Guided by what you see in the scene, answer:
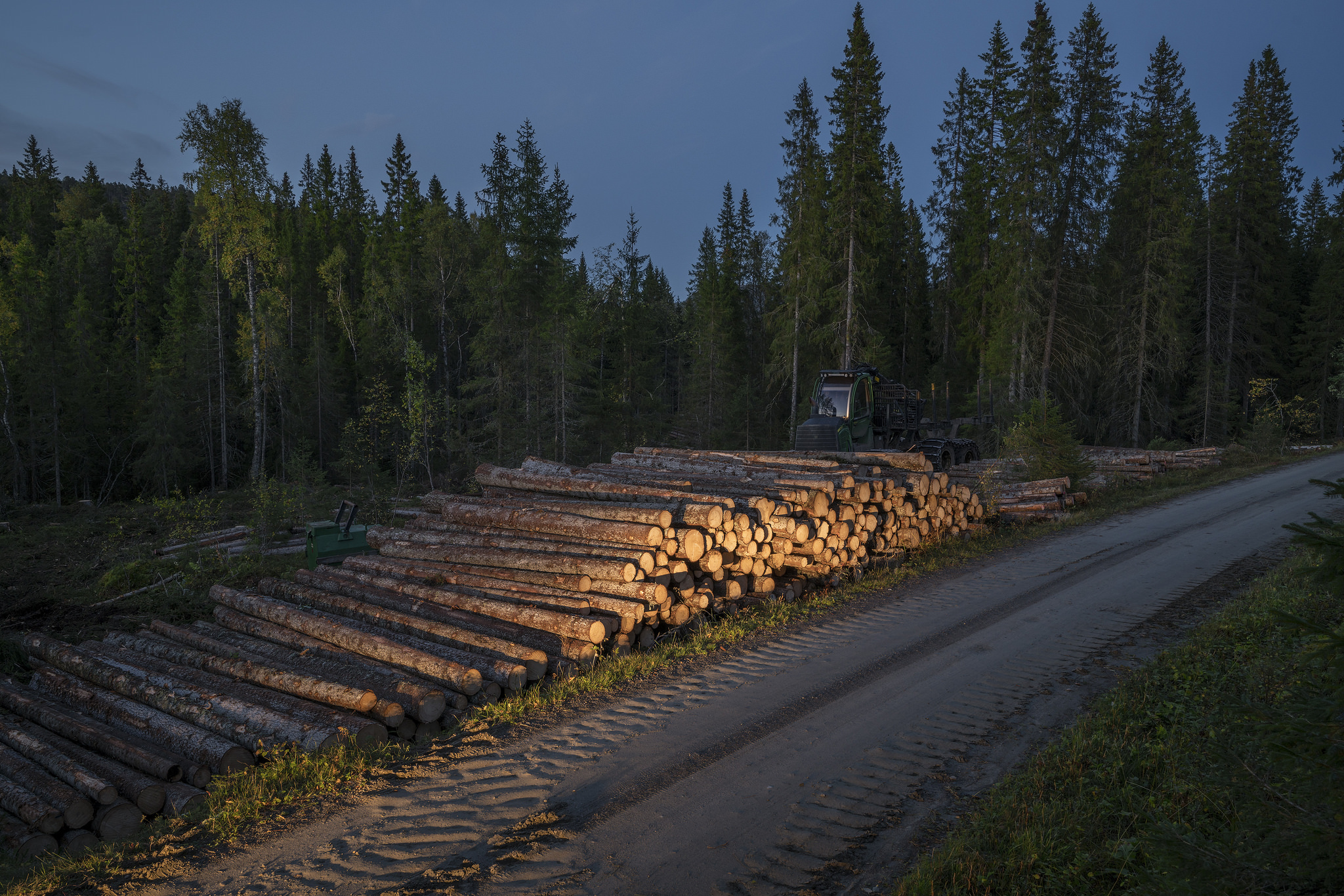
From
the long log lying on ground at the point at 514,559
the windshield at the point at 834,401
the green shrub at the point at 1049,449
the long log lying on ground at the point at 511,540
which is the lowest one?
the long log lying on ground at the point at 514,559

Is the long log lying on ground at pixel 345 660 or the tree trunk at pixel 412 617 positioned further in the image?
the tree trunk at pixel 412 617

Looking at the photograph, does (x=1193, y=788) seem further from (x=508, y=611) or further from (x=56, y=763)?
(x=56, y=763)

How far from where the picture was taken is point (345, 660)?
776 cm

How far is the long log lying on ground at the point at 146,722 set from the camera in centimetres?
609

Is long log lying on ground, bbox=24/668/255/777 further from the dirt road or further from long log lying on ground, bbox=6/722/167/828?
the dirt road

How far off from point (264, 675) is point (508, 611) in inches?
100

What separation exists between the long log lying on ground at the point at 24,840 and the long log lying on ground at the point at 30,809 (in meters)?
0.04

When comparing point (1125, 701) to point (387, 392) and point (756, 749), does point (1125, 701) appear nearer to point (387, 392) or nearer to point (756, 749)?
point (756, 749)

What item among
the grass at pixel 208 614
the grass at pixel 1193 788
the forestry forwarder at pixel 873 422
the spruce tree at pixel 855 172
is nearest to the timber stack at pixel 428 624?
the grass at pixel 208 614

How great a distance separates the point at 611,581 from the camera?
8461 millimetres

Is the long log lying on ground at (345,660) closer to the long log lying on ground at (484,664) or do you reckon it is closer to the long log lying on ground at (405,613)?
the long log lying on ground at (484,664)

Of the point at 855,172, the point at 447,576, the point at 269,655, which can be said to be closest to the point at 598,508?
the point at 447,576

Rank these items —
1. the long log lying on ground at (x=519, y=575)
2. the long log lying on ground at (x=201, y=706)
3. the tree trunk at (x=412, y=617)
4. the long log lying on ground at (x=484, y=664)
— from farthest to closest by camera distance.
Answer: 1. the long log lying on ground at (x=519, y=575)
2. the tree trunk at (x=412, y=617)
3. the long log lying on ground at (x=484, y=664)
4. the long log lying on ground at (x=201, y=706)

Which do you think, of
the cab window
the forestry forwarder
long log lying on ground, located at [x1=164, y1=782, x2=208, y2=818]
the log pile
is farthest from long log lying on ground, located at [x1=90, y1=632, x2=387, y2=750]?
the log pile
